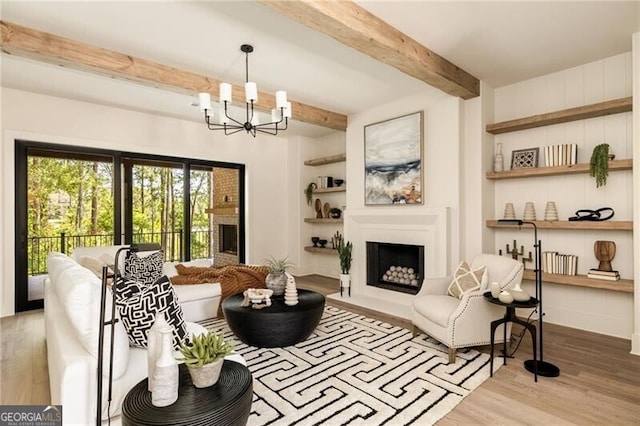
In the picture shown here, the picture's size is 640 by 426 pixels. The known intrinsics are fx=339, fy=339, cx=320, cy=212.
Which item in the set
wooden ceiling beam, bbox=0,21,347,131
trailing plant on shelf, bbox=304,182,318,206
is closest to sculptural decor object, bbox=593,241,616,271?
wooden ceiling beam, bbox=0,21,347,131

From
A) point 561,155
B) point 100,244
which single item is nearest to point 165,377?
point 561,155

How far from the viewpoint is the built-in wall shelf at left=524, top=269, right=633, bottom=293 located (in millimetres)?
3166

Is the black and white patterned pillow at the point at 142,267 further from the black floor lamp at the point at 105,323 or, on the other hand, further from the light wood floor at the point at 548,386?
the black floor lamp at the point at 105,323

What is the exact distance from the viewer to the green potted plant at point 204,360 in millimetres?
1502

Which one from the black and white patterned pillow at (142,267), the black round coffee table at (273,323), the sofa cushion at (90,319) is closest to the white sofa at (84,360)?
the sofa cushion at (90,319)

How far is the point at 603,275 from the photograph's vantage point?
334cm

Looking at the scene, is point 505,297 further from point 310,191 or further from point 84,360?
point 310,191

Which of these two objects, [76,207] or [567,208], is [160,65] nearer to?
[76,207]

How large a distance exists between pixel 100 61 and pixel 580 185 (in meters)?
5.03

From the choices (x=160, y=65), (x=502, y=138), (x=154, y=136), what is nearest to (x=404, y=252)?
(x=502, y=138)

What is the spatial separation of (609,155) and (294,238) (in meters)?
4.99

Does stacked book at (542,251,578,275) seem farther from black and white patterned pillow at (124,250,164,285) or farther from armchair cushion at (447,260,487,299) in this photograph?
black and white patterned pillow at (124,250,164,285)

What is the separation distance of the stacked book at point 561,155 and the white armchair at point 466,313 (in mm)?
1417

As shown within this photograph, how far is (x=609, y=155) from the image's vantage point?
3359 mm
